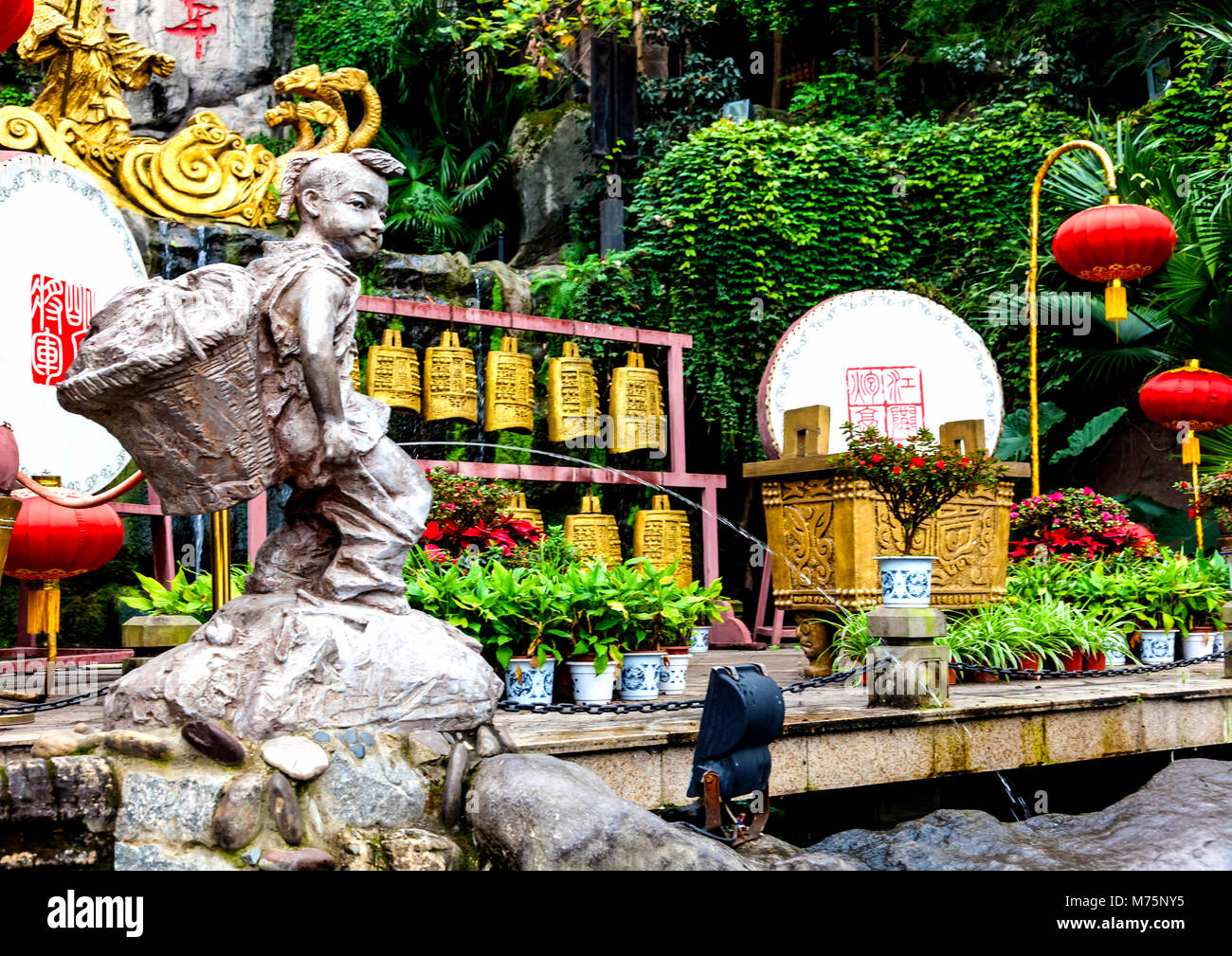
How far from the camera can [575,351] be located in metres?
9.89

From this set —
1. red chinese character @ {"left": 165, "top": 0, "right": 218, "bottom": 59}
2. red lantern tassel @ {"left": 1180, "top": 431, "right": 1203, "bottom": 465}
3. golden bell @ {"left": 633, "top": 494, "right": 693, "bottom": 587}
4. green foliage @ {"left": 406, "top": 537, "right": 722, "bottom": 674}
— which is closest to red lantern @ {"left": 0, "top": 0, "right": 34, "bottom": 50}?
green foliage @ {"left": 406, "top": 537, "right": 722, "bottom": 674}

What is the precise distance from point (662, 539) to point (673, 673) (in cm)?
379

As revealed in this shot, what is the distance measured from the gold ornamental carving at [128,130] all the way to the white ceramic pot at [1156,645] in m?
6.39

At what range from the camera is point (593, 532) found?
9203mm

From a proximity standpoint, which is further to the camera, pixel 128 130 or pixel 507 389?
pixel 507 389

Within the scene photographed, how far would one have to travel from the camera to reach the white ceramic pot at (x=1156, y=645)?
26.1 feet

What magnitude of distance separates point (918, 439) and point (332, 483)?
3.60 meters

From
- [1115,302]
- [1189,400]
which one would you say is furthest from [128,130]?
[1189,400]

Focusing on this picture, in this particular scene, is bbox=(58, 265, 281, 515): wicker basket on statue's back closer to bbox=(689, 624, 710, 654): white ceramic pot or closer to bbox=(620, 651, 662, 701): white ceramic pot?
bbox=(620, 651, 662, 701): white ceramic pot

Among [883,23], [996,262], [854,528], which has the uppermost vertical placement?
[883,23]

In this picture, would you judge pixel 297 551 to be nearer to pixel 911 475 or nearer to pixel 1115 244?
pixel 911 475

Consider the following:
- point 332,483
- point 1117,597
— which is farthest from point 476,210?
point 332,483

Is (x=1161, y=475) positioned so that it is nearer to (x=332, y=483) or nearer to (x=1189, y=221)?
(x=1189, y=221)

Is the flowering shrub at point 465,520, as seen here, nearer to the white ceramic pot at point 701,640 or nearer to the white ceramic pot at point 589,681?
the white ceramic pot at point 589,681
